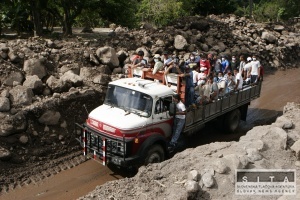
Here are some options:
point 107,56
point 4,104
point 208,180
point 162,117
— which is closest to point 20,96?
point 4,104

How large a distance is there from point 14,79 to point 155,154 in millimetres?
5792

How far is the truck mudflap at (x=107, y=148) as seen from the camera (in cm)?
907

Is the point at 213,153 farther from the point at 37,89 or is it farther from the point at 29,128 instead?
the point at 37,89

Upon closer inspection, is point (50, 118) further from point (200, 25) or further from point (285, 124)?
point (200, 25)

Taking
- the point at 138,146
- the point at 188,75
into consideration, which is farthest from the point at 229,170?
the point at 188,75

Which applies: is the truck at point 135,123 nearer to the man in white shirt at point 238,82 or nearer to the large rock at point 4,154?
the large rock at point 4,154

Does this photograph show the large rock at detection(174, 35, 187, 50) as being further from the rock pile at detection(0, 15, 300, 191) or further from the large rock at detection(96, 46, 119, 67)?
the large rock at detection(96, 46, 119, 67)

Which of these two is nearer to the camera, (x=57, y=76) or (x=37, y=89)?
(x=37, y=89)

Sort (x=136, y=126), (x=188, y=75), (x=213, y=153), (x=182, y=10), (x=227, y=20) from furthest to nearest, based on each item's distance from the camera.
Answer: (x=182, y=10), (x=227, y=20), (x=188, y=75), (x=136, y=126), (x=213, y=153)

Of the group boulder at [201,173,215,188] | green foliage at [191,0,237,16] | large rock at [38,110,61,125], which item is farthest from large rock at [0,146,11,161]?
green foliage at [191,0,237,16]

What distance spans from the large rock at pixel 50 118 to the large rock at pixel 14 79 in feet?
6.31

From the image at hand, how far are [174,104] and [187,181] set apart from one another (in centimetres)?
287

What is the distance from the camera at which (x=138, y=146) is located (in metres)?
9.36

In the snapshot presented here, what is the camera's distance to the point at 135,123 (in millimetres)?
9266
